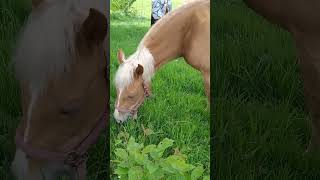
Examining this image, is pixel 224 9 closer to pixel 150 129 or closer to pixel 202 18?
pixel 202 18

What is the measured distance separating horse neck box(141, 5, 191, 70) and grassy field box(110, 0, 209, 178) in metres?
0.02

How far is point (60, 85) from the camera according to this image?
136 centimetres

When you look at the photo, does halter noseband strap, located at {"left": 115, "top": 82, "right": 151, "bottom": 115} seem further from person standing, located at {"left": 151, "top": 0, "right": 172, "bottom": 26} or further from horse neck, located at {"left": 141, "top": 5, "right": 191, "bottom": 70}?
person standing, located at {"left": 151, "top": 0, "right": 172, "bottom": 26}

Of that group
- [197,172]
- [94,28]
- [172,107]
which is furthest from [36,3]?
[197,172]

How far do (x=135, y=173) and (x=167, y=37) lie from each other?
0.40m

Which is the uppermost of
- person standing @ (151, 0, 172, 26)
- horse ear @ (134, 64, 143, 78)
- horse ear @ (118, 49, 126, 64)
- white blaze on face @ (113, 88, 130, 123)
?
person standing @ (151, 0, 172, 26)

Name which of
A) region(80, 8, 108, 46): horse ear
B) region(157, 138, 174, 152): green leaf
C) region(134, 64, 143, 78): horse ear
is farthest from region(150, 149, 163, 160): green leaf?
region(80, 8, 108, 46): horse ear

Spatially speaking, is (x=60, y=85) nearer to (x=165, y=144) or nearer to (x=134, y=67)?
(x=134, y=67)

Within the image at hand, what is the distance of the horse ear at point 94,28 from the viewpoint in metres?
1.33

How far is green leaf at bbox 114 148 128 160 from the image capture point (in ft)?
4.73

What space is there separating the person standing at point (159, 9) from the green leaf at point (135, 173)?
43cm

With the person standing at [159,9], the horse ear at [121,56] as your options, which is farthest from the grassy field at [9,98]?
the person standing at [159,9]

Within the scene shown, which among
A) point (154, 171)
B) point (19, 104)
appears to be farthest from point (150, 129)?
point (19, 104)

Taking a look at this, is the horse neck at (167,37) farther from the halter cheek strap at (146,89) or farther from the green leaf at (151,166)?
the green leaf at (151,166)
